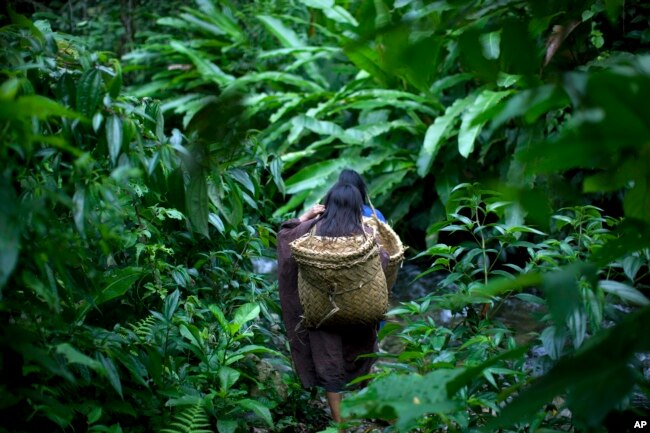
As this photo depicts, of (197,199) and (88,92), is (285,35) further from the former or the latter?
(197,199)

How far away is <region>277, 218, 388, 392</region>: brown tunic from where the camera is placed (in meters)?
4.23

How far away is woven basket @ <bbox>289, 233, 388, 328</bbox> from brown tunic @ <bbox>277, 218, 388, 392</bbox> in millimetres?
177

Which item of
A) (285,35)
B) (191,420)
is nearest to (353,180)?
(191,420)

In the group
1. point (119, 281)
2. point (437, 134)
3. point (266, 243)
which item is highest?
point (119, 281)

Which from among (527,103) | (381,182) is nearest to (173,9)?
(381,182)

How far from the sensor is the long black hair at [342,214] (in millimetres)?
3986

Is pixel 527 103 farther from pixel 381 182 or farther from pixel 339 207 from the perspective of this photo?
pixel 381 182

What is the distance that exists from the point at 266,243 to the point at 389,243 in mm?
735

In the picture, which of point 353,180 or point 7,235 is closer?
point 7,235

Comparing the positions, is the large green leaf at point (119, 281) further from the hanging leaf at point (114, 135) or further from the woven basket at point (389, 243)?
the woven basket at point (389, 243)

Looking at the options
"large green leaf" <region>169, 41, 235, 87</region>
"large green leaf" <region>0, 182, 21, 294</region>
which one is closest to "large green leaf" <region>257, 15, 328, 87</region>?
"large green leaf" <region>169, 41, 235, 87</region>

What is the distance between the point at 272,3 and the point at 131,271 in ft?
28.4

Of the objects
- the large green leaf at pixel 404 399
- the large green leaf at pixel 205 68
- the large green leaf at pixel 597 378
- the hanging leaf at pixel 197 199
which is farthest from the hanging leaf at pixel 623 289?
the large green leaf at pixel 205 68

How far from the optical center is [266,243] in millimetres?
4289
